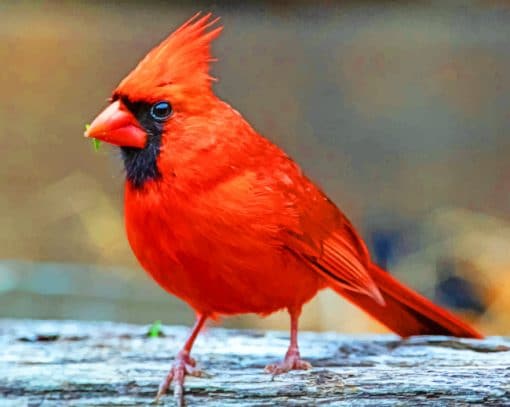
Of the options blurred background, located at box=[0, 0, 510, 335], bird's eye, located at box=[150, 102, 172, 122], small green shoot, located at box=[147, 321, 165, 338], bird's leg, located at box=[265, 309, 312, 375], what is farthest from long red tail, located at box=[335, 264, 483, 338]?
blurred background, located at box=[0, 0, 510, 335]

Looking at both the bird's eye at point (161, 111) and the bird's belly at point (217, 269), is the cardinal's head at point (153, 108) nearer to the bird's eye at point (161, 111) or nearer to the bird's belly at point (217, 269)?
the bird's eye at point (161, 111)

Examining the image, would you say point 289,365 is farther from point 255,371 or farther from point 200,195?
point 200,195

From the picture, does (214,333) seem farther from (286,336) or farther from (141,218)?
(141,218)

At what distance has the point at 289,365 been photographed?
1.65 meters

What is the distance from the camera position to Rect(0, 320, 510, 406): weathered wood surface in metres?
1.53

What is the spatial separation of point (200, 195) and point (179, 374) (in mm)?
385

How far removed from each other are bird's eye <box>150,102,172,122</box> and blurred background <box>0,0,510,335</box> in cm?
148

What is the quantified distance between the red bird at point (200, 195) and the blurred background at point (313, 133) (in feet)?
4.62

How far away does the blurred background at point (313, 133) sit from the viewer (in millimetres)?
3006

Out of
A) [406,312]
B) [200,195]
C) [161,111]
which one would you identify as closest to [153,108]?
[161,111]

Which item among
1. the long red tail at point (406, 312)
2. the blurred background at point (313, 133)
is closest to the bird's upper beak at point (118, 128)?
the long red tail at point (406, 312)

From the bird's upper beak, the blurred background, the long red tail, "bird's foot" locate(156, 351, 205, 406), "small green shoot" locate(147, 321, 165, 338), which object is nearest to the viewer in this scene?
the bird's upper beak

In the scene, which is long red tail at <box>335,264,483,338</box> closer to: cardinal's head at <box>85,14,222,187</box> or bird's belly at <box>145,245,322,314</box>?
bird's belly at <box>145,245,322,314</box>

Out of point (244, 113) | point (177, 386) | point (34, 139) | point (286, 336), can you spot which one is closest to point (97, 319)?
point (34, 139)
